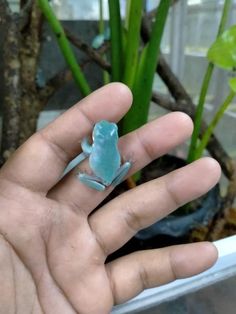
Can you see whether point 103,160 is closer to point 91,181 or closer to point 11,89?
point 91,181

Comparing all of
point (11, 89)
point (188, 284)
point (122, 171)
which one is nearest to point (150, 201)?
point (122, 171)

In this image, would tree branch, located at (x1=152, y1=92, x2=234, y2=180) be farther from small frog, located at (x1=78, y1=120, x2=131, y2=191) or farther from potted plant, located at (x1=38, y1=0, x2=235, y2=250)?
small frog, located at (x1=78, y1=120, x2=131, y2=191)

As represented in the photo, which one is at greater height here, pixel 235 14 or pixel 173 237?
pixel 235 14

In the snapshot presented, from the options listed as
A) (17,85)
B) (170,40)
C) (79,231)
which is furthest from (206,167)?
(170,40)

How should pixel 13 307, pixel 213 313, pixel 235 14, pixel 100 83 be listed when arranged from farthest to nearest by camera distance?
pixel 100 83 → pixel 235 14 → pixel 213 313 → pixel 13 307

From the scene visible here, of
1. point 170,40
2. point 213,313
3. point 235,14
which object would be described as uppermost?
point 235,14

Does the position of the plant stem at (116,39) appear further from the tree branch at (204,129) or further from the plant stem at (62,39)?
the tree branch at (204,129)

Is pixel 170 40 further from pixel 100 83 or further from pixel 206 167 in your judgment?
pixel 206 167
